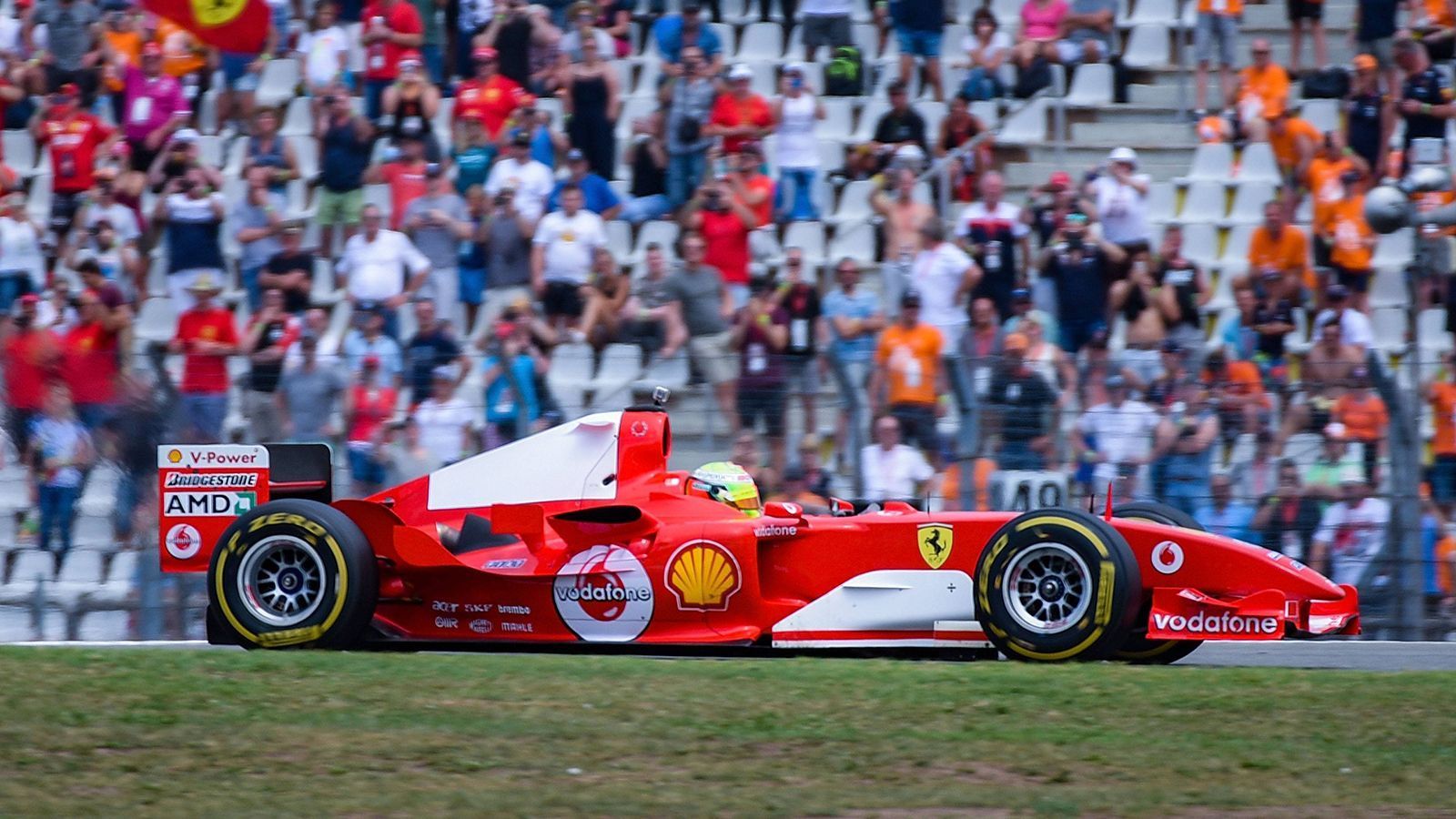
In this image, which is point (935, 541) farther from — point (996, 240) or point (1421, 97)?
point (1421, 97)

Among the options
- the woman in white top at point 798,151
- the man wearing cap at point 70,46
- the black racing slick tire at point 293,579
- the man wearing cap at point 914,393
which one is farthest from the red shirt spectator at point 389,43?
the black racing slick tire at point 293,579

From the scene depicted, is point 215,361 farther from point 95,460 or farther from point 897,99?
point 897,99

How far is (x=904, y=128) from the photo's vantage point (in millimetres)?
14164

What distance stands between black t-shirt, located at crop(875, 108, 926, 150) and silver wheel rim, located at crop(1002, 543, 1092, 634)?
6.55 metres

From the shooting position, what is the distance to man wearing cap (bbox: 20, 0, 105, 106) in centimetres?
1580

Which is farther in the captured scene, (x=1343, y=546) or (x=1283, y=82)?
(x=1283, y=82)

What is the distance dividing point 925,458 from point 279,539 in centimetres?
378

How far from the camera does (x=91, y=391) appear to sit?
11.4 metres

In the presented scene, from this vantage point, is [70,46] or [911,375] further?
[70,46]

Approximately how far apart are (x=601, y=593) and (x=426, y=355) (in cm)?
343

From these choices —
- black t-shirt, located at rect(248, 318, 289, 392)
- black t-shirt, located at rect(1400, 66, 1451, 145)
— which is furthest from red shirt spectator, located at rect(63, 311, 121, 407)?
black t-shirt, located at rect(1400, 66, 1451, 145)

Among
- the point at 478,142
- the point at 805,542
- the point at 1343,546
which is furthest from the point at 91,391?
the point at 1343,546

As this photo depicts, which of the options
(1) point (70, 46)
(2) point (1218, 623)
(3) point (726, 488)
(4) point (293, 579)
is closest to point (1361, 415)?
(2) point (1218, 623)

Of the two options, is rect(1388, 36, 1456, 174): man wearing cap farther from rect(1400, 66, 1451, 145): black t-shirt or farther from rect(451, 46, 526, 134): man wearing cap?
rect(451, 46, 526, 134): man wearing cap
